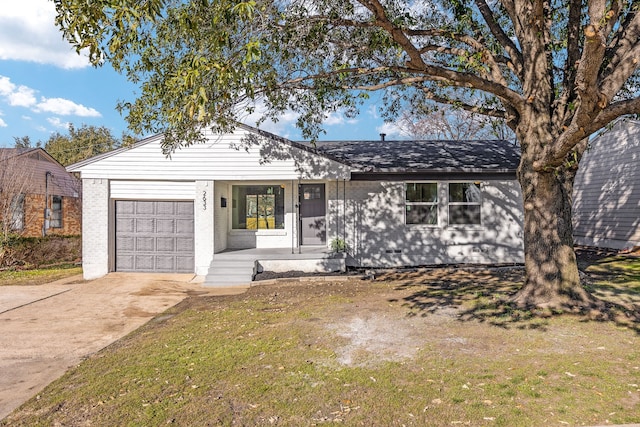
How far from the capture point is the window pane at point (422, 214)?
13.0 m

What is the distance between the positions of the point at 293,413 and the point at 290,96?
802 centimetres

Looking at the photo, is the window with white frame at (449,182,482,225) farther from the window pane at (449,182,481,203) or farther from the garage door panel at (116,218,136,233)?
the garage door panel at (116,218,136,233)

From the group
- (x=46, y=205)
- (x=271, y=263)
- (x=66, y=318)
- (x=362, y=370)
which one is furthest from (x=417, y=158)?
(x=46, y=205)

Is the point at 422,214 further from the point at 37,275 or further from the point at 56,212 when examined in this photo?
the point at 56,212

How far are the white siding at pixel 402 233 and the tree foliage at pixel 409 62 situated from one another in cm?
427

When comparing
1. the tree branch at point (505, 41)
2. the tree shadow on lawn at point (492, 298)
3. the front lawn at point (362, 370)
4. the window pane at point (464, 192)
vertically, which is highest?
the tree branch at point (505, 41)

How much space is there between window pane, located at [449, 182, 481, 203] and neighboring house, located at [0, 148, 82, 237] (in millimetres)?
14849

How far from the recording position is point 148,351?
17.7 ft

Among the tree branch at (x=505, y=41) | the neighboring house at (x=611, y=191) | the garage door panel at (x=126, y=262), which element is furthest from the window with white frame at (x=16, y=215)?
the neighboring house at (x=611, y=191)

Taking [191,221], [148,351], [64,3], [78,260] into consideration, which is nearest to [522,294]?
Answer: [148,351]

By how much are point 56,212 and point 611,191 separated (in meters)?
26.8

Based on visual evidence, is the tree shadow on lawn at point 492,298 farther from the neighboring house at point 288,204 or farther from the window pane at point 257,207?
the window pane at point 257,207

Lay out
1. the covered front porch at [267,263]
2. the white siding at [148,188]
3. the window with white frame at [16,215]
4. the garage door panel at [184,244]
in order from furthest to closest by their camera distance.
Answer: the window with white frame at [16,215]
the garage door panel at [184,244]
the white siding at [148,188]
the covered front porch at [267,263]

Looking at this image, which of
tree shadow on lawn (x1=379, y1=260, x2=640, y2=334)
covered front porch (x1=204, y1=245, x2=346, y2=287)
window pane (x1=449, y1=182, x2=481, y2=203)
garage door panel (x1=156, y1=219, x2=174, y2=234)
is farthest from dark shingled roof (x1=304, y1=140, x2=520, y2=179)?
garage door panel (x1=156, y1=219, x2=174, y2=234)
